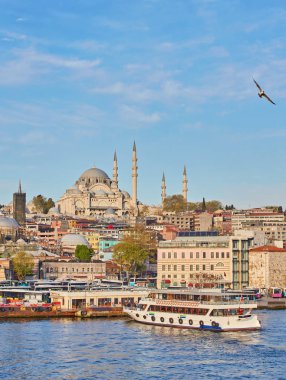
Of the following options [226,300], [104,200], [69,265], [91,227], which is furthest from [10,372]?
[104,200]

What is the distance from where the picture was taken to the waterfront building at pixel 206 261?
60.2m

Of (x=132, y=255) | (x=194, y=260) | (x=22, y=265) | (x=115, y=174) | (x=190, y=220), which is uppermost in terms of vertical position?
(x=115, y=174)

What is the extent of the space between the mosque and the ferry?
308ft

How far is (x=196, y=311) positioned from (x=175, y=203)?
103 meters

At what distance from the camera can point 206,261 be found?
60781 millimetres

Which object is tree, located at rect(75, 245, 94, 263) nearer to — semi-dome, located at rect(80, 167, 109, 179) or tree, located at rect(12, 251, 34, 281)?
tree, located at rect(12, 251, 34, 281)

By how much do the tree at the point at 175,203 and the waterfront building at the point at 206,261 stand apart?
75.8 meters

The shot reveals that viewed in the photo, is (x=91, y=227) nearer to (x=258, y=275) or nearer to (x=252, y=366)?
(x=258, y=275)

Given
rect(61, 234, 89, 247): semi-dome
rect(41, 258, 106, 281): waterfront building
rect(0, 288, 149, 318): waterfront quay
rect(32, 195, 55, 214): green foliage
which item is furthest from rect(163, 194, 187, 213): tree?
rect(0, 288, 149, 318): waterfront quay

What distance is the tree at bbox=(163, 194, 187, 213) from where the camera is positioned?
5487 inches

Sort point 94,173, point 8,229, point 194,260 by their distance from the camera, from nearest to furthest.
→ 1. point 194,260
2. point 8,229
3. point 94,173

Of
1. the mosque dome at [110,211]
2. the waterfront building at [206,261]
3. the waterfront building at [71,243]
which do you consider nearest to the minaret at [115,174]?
the mosque dome at [110,211]

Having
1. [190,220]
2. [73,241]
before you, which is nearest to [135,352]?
[73,241]

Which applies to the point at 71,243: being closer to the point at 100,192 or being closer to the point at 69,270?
the point at 69,270
